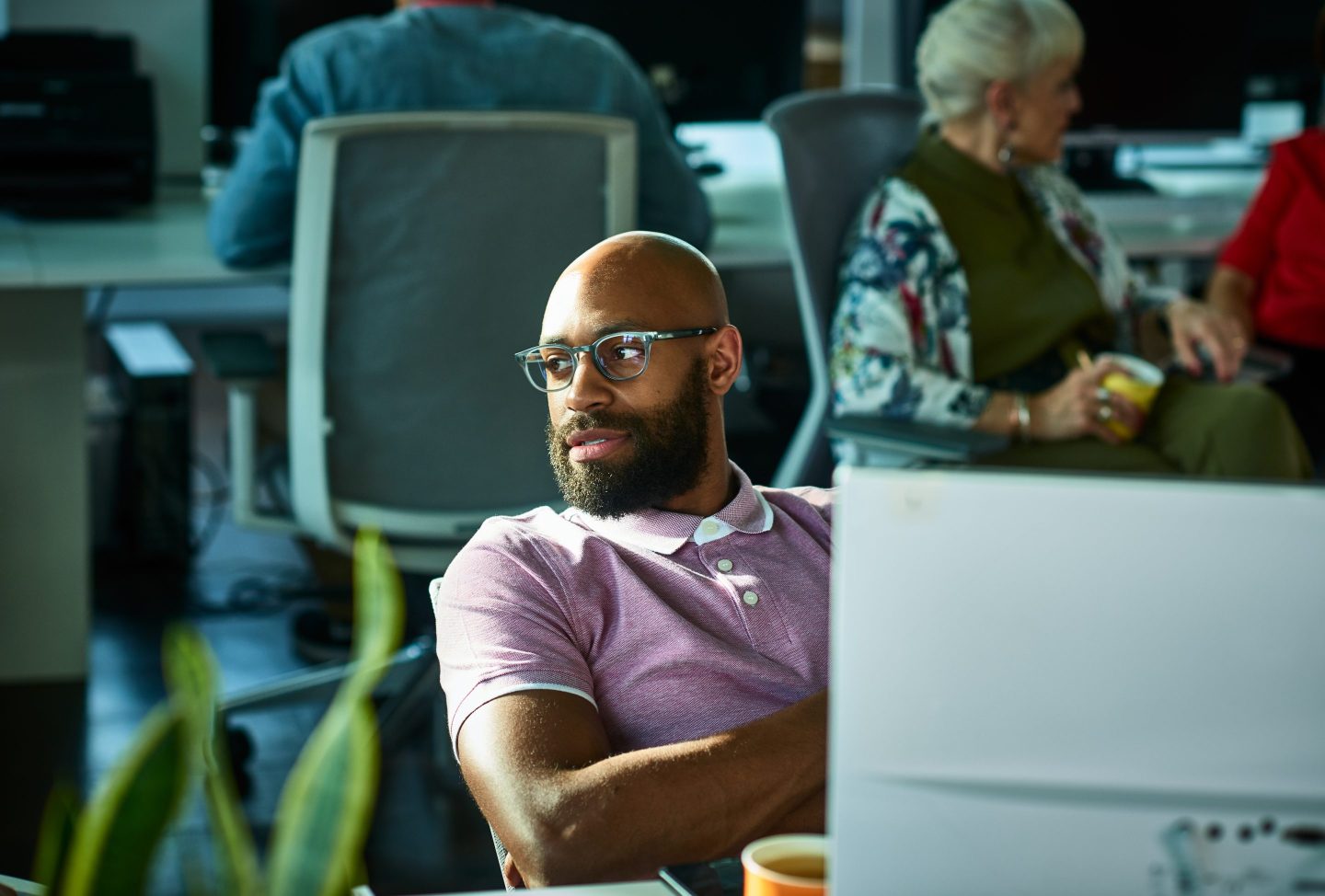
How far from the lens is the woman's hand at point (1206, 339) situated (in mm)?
2604

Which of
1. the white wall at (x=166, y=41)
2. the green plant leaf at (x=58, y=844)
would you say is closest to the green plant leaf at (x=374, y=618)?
the green plant leaf at (x=58, y=844)

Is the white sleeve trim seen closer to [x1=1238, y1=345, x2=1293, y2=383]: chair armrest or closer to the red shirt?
[x1=1238, y1=345, x2=1293, y2=383]: chair armrest

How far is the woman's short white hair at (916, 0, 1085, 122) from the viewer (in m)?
2.54

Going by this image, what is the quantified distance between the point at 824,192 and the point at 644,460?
3.91 feet

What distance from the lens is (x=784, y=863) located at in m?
0.89

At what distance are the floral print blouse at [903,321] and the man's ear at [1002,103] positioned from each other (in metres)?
0.20

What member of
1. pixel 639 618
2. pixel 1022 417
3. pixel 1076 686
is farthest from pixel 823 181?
pixel 1076 686

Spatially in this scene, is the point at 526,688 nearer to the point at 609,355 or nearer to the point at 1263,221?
the point at 609,355

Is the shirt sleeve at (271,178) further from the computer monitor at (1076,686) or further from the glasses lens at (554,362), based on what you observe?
the computer monitor at (1076,686)

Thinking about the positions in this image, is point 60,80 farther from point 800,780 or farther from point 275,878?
point 275,878

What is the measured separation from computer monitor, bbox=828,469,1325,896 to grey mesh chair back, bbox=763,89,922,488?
5.40 feet

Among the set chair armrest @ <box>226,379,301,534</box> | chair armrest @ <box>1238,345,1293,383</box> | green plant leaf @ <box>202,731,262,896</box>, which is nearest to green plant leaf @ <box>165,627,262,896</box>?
green plant leaf @ <box>202,731,262,896</box>

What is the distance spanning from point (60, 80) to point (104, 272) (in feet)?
1.95

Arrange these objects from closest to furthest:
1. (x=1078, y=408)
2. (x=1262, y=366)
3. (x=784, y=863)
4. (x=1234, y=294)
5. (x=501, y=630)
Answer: (x=784, y=863) → (x=501, y=630) → (x=1078, y=408) → (x=1262, y=366) → (x=1234, y=294)
